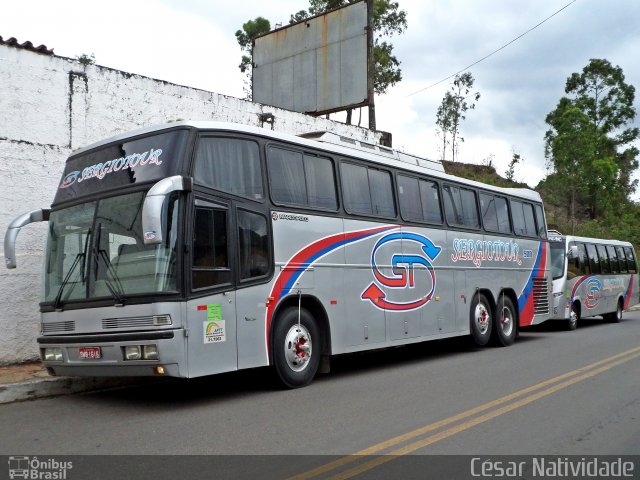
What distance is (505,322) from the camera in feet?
47.0

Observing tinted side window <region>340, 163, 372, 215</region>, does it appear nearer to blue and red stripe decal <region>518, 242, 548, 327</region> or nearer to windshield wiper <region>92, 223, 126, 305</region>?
windshield wiper <region>92, 223, 126, 305</region>

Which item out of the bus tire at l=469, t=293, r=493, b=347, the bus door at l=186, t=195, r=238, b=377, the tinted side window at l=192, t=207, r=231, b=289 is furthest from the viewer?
the bus tire at l=469, t=293, r=493, b=347

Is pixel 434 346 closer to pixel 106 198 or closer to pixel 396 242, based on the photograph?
pixel 396 242

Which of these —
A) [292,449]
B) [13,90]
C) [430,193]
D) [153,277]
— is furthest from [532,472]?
[13,90]

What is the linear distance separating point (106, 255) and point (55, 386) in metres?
2.21

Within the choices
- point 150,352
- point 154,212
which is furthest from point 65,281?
point 154,212

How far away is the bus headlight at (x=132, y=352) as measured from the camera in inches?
280

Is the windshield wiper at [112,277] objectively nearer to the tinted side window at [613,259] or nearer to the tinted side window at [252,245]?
the tinted side window at [252,245]

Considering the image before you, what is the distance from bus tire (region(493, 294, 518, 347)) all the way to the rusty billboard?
657 centimetres

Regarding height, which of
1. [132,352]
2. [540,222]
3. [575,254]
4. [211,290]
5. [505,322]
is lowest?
[505,322]

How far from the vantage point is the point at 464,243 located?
42.2 feet

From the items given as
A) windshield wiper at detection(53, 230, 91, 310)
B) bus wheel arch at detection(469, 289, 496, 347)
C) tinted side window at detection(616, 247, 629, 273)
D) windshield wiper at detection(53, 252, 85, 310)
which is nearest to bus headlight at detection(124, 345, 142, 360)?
windshield wiper at detection(53, 230, 91, 310)

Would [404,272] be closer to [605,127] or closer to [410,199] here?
[410,199]

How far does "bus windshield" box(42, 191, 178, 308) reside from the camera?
7164mm
